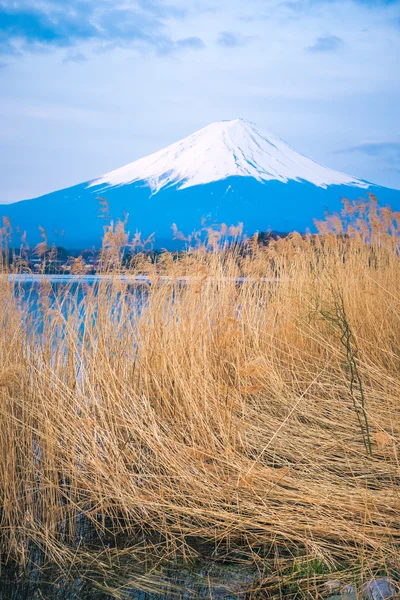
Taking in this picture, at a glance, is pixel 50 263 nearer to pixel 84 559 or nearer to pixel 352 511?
pixel 84 559

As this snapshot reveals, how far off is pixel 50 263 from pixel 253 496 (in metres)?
1.75

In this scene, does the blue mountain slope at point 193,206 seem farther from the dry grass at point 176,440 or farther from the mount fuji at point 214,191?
the dry grass at point 176,440

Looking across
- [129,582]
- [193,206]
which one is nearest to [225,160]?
[193,206]

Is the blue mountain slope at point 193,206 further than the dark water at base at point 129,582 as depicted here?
Yes

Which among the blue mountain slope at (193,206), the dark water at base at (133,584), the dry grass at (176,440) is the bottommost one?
the dark water at base at (133,584)

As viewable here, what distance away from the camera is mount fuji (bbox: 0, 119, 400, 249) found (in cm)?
6431

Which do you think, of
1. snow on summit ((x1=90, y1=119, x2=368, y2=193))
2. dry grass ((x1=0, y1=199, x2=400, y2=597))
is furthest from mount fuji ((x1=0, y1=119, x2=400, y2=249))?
dry grass ((x1=0, y1=199, x2=400, y2=597))

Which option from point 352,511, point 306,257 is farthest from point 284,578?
point 306,257

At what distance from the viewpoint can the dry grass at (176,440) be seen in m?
2.04

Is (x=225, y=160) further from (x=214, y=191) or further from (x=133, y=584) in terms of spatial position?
(x=133, y=584)

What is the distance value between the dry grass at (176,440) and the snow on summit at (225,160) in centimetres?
5934

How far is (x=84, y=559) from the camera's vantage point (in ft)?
6.68

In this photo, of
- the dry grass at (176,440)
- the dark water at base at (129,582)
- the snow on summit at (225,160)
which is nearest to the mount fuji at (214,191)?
the snow on summit at (225,160)

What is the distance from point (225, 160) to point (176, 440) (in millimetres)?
71995
